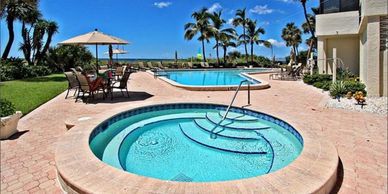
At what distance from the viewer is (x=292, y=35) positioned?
125 ft

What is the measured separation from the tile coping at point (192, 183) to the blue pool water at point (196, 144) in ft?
2.49

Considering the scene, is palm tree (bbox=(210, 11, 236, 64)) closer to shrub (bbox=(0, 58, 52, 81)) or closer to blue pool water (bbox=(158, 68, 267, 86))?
blue pool water (bbox=(158, 68, 267, 86))

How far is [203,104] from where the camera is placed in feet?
26.1

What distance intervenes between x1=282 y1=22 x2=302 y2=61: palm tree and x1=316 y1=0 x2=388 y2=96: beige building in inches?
901

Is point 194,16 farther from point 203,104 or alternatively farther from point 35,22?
point 203,104

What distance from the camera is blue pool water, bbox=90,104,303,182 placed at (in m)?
4.12

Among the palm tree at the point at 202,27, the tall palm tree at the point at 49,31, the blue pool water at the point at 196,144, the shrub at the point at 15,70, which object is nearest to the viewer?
the blue pool water at the point at 196,144

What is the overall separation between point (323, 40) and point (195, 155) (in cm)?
1433

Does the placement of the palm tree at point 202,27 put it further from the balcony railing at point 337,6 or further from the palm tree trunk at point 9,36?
the palm tree trunk at point 9,36

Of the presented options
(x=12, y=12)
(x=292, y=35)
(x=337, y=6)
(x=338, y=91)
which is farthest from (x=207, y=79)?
(x=292, y=35)

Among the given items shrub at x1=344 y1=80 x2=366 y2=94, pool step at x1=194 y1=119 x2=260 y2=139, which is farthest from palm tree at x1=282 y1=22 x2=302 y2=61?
pool step at x1=194 y1=119 x2=260 y2=139

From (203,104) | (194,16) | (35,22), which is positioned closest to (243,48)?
(194,16)

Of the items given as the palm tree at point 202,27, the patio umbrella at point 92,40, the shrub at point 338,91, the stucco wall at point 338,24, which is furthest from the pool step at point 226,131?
the palm tree at point 202,27

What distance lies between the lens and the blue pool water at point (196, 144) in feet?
13.5
